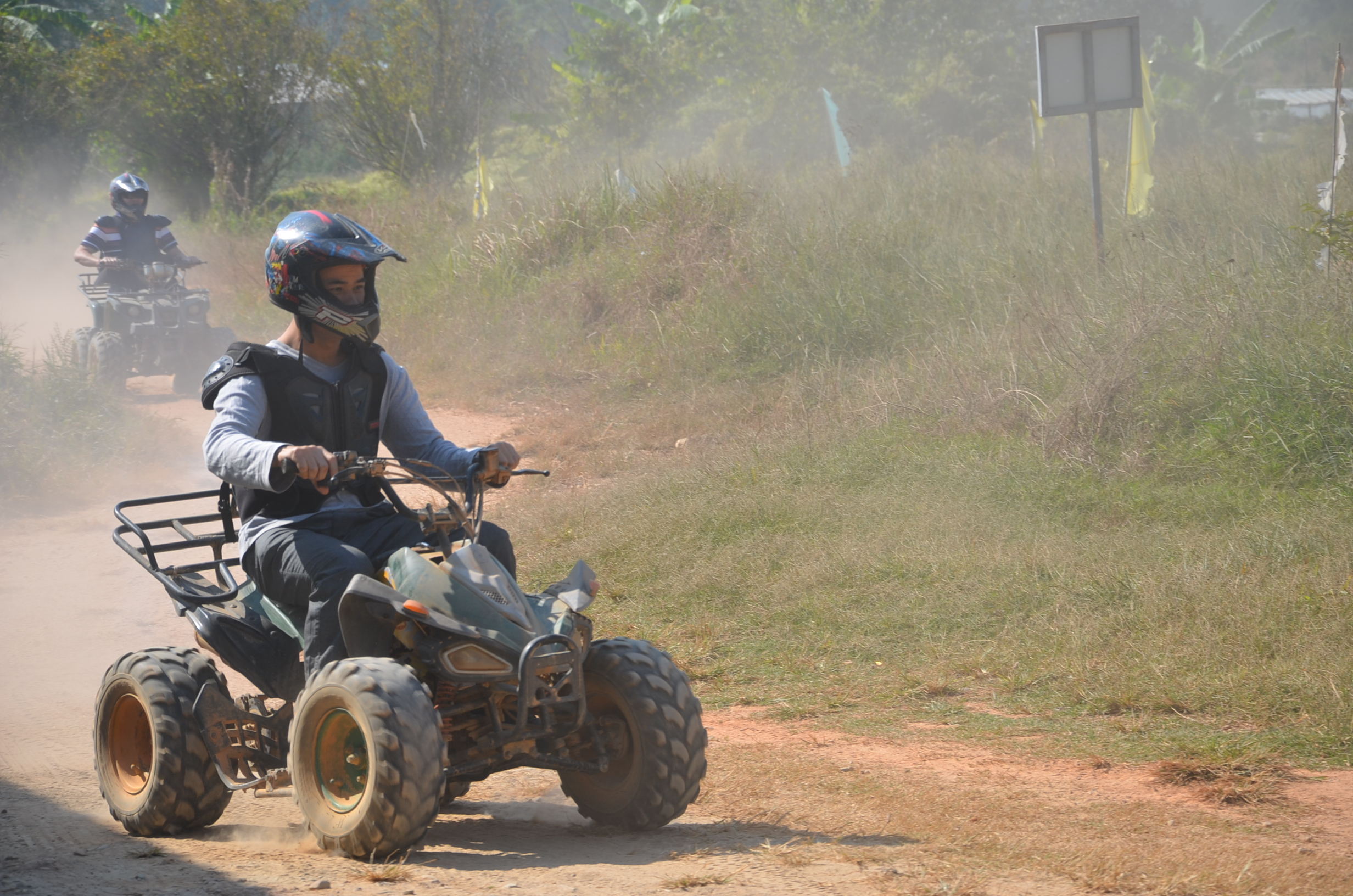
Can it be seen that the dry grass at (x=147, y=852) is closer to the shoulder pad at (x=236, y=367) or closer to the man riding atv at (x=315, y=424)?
the man riding atv at (x=315, y=424)

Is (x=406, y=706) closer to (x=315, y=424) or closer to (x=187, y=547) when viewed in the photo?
(x=315, y=424)

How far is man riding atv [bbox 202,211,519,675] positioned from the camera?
415 cm

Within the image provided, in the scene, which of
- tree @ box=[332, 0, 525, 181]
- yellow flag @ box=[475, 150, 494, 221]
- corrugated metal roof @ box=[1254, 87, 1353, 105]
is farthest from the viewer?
corrugated metal roof @ box=[1254, 87, 1353, 105]

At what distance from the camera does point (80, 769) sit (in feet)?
18.1

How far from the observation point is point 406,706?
3748 mm

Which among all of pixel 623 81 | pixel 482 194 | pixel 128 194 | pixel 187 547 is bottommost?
pixel 187 547

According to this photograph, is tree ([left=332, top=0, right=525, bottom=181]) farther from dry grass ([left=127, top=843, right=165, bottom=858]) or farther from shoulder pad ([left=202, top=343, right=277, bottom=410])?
dry grass ([left=127, top=843, right=165, bottom=858])

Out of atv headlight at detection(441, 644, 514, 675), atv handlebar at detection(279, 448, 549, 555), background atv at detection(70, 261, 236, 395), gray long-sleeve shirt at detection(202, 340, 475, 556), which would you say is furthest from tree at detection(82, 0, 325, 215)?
atv headlight at detection(441, 644, 514, 675)

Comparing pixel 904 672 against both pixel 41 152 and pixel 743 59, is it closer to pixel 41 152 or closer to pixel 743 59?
pixel 41 152

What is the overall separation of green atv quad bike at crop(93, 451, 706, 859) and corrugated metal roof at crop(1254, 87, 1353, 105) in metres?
43.7

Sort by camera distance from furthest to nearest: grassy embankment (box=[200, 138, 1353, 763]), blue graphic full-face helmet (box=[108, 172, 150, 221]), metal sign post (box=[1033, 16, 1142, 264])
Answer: blue graphic full-face helmet (box=[108, 172, 150, 221]), metal sign post (box=[1033, 16, 1142, 264]), grassy embankment (box=[200, 138, 1353, 763])

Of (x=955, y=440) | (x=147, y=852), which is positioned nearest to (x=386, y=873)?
(x=147, y=852)

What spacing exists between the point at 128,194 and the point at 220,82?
14.5 m

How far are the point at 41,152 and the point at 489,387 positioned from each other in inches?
778
